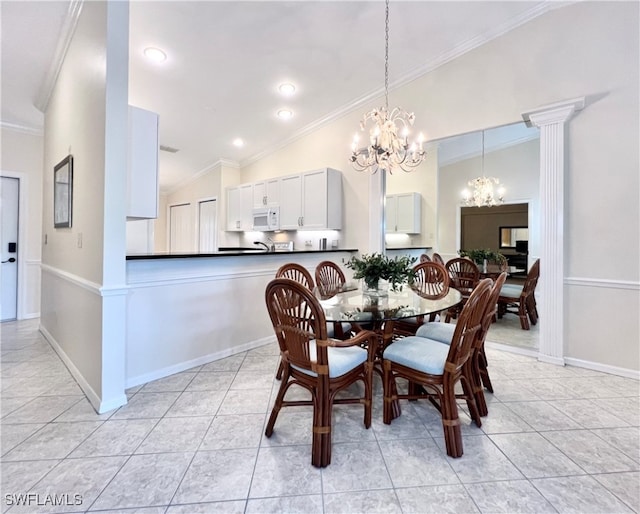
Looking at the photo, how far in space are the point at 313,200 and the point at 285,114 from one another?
1301 millimetres

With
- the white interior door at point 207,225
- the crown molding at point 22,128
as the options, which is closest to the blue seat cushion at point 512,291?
the white interior door at point 207,225

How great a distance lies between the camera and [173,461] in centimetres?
161

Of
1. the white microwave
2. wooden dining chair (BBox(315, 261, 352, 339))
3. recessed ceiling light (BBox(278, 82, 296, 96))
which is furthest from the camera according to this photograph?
the white microwave

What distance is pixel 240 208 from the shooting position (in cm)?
581

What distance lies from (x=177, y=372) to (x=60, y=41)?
3206mm

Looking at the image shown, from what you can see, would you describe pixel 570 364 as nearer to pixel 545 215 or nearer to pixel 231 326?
pixel 545 215

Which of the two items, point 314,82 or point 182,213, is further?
point 182,213

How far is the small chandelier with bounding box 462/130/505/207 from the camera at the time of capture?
12.7ft

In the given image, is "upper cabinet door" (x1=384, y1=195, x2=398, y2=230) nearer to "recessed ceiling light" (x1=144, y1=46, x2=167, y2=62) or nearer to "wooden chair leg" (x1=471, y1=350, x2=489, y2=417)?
"wooden chair leg" (x1=471, y1=350, x2=489, y2=417)

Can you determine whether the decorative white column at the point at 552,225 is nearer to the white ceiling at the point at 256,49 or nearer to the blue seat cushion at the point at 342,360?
the white ceiling at the point at 256,49

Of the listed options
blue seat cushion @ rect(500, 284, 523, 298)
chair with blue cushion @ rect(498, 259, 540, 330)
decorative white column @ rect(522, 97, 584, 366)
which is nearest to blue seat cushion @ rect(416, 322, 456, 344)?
decorative white column @ rect(522, 97, 584, 366)

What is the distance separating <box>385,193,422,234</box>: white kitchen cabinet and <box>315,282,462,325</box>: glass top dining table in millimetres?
1761

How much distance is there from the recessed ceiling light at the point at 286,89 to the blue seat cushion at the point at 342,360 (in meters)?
3.28

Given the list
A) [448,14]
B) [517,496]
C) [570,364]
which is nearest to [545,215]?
[570,364]
